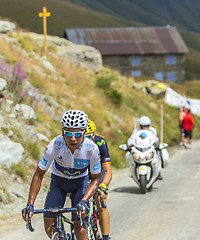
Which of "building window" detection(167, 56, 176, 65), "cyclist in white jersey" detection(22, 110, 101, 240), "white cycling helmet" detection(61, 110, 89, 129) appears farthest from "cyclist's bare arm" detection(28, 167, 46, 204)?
"building window" detection(167, 56, 176, 65)

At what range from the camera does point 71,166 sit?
5.40m

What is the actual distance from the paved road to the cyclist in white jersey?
2389 millimetres

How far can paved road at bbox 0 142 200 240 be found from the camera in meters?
7.83

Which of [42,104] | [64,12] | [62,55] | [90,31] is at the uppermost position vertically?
[64,12]

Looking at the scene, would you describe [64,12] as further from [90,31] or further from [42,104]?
[42,104]

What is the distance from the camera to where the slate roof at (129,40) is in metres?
62.8

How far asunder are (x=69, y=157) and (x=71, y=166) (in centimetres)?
12

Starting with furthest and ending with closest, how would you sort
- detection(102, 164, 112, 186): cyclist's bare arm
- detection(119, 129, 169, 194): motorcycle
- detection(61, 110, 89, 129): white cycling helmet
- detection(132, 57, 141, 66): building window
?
detection(132, 57, 141, 66): building window, detection(119, 129, 169, 194): motorcycle, detection(102, 164, 112, 186): cyclist's bare arm, detection(61, 110, 89, 129): white cycling helmet

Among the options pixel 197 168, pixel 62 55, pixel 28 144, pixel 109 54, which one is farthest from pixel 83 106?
pixel 109 54

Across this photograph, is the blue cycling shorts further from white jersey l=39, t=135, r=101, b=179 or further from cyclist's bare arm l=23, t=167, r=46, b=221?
cyclist's bare arm l=23, t=167, r=46, b=221

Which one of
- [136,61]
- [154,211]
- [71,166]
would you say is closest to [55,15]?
[136,61]

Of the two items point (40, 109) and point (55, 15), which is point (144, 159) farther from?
point (55, 15)

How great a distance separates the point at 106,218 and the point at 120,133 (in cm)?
1381

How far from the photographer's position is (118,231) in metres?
8.01
